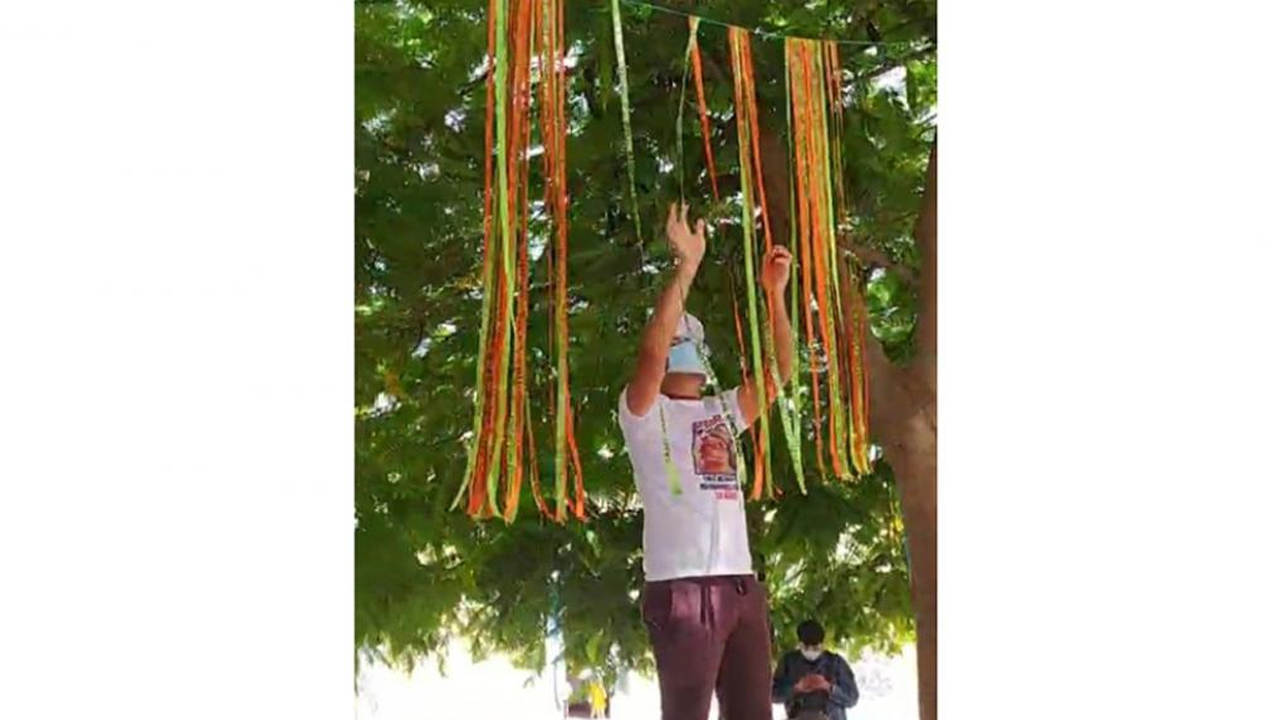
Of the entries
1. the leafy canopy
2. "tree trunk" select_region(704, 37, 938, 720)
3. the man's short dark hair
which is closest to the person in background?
the man's short dark hair

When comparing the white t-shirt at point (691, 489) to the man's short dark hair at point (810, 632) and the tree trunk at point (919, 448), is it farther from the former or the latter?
the tree trunk at point (919, 448)

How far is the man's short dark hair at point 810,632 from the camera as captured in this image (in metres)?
2.70

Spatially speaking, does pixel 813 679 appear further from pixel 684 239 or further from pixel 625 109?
pixel 625 109

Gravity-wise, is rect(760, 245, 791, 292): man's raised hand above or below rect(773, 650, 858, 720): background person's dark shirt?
above

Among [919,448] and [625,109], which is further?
[919,448]

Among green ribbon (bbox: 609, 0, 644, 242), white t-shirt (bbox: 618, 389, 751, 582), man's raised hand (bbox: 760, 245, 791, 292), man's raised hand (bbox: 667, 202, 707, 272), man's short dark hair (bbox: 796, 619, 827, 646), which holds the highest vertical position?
green ribbon (bbox: 609, 0, 644, 242)

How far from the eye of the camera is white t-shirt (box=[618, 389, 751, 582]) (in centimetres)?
264

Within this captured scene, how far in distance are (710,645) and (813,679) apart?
0.17 metres

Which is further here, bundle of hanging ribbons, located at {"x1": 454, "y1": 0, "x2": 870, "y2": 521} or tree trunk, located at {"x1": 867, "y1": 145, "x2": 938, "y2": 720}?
tree trunk, located at {"x1": 867, "y1": 145, "x2": 938, "y2": 720}

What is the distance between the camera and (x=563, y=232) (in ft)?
8.51

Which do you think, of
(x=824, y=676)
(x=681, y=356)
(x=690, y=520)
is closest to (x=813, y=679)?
(x=824, y=676)

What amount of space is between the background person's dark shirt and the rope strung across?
40cm

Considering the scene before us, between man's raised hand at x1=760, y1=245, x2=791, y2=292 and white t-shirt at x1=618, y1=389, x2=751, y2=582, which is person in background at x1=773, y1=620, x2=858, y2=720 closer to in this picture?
white t-shirt at x1=618, y1=389, x2=751, y2=582
